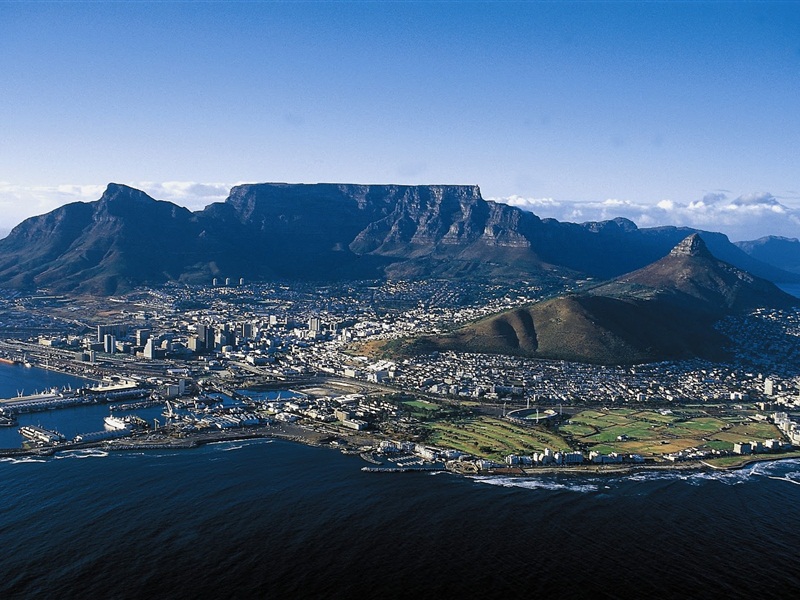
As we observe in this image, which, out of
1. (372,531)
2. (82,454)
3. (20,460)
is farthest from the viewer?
(82,454)

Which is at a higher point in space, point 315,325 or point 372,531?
point 315,325

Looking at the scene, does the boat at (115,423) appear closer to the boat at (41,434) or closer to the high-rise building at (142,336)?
the boat at (41,434)

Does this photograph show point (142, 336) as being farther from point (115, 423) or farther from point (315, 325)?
point (115, 423)

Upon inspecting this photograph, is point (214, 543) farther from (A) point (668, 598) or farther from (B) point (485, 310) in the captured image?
(B) point (485, 310)

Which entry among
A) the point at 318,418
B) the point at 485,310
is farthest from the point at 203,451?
the point at 485,310

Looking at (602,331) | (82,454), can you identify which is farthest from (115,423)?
(602,331)

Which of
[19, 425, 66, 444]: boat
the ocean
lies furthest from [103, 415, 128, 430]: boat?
the ocean

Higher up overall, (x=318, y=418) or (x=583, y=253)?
Result: (x=583, y=253)

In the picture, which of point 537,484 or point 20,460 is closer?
point 537,484
